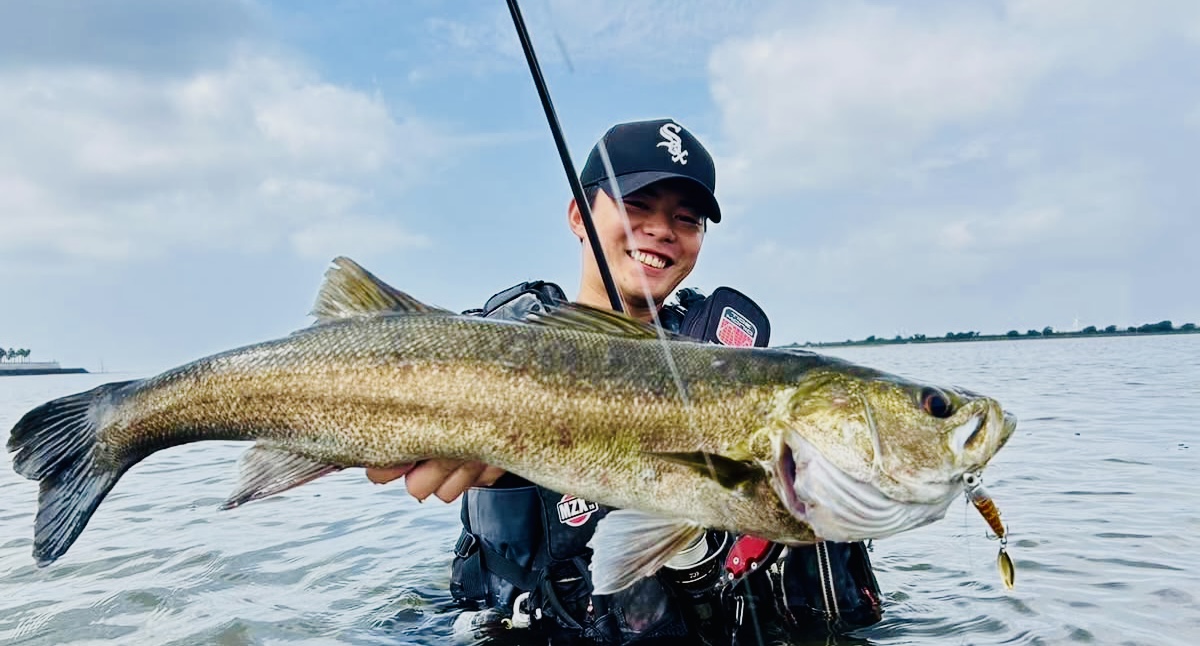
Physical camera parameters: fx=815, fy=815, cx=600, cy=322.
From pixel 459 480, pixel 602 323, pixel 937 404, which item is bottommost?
pixel 459 480

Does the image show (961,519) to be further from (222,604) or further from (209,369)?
(209,369)

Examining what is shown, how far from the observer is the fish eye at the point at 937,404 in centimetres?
306

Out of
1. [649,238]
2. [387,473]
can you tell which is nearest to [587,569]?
[387,473]

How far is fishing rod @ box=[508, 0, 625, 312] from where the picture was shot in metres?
4.64

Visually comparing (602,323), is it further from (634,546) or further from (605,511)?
(605,511)

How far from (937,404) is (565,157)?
2599mm

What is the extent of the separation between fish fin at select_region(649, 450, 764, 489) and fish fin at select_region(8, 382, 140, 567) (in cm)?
230

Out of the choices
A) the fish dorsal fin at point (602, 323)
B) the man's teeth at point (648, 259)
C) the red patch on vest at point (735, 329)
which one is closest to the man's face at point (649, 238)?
the man's teeth at point (648, 259)

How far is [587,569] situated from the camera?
452cm

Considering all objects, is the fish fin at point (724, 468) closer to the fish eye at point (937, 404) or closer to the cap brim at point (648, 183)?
the fish eye at point (937, 404)

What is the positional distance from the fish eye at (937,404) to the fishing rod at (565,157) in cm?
193

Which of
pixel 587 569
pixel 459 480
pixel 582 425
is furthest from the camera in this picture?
pixel 587 569

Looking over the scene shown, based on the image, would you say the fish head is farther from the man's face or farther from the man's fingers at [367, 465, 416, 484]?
the man's face

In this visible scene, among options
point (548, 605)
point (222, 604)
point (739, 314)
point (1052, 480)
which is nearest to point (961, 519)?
point (1052, 480)
